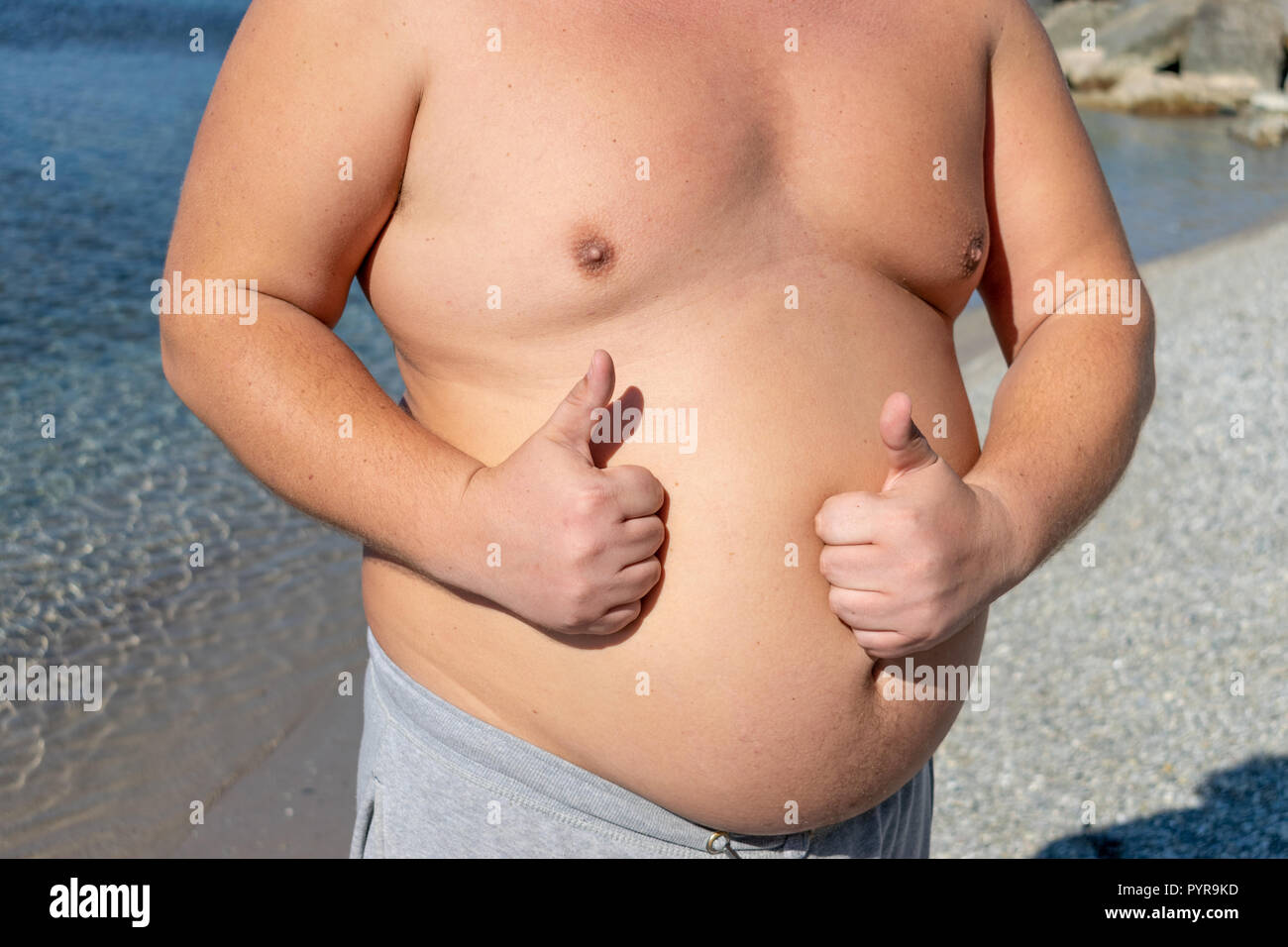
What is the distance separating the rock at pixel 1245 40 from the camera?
706 inches

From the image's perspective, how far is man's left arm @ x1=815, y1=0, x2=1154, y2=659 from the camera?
51.6 inches

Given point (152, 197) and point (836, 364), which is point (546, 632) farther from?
point (152, 197)

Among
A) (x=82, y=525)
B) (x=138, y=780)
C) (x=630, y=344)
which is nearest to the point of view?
(x=630, y=344)

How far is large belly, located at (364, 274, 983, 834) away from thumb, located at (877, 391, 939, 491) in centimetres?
12

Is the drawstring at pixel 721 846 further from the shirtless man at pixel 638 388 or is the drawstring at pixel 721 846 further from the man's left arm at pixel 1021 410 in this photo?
the man's left arm at pixel 1021 410

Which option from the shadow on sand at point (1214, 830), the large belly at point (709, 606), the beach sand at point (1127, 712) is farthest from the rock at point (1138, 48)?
the large belly at point (709, 606)

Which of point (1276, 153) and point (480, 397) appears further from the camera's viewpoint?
point (1276, 153)

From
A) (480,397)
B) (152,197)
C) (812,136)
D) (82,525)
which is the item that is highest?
(812,136)

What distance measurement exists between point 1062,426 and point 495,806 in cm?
86

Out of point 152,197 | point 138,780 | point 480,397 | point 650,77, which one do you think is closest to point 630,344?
point 480,397

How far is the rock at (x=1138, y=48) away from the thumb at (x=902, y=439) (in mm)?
19279

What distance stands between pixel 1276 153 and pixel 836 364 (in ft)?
→ 52.3

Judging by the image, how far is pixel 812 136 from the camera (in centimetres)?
146

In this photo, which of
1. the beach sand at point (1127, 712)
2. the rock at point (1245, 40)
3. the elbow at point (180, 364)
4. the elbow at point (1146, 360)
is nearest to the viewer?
the elbow at point (180, 364)
